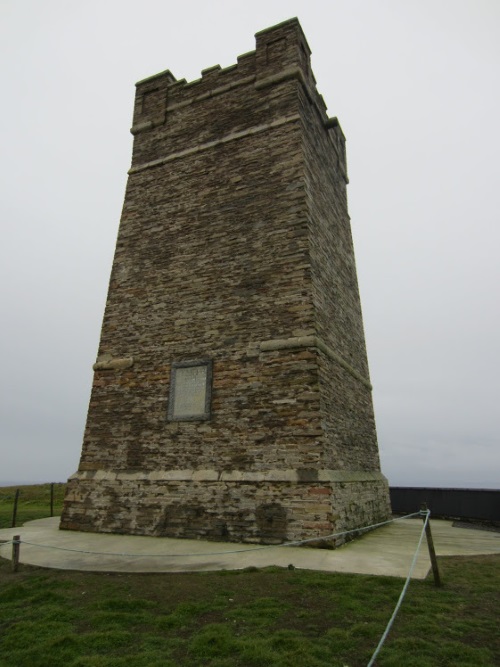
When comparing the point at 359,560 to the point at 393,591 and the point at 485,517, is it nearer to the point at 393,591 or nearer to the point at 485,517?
the point at 393,591

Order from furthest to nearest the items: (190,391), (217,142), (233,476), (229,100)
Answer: (229,100) < (217,142) < (190,391) < (233,476)

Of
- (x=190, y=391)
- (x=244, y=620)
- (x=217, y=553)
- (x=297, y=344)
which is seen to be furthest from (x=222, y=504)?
(x=244, y=620)

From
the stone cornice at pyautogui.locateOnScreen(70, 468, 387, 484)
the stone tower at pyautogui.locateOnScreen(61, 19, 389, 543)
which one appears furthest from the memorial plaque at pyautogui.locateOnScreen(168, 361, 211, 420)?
the stone cornice at pyautogui.locateOnScreen(70, 468, 387, 484)

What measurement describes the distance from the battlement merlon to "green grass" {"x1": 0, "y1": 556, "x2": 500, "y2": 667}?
11.2 metres

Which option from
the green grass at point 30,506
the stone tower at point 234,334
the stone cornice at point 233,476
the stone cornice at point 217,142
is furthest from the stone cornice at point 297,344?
the green grass at point 30,506

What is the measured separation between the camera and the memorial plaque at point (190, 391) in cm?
894

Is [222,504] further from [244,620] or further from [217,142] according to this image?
[217,142]

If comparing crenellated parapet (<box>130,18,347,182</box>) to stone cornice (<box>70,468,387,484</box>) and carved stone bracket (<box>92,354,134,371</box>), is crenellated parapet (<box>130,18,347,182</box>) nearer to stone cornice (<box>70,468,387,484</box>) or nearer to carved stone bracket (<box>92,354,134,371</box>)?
carved stone bracket (<box>92,354,134,371</box>)

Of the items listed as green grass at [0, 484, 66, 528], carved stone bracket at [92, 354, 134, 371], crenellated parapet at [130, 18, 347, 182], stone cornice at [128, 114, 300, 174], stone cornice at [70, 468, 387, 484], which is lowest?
green grass at [0, 484, 66, 528]

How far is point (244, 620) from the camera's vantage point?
13.1ft

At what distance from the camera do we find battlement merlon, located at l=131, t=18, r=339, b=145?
1110cm

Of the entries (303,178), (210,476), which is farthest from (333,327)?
(210,476)

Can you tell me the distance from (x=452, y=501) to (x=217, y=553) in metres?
11.2

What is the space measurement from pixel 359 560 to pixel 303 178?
7740mm
